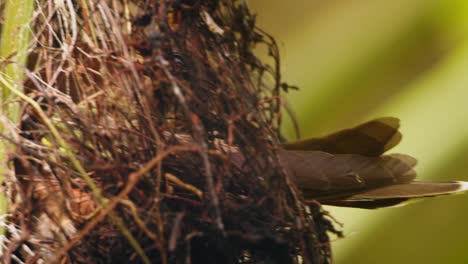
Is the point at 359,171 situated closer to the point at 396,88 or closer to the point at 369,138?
the point at 369,138

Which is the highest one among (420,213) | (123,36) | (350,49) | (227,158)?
(350,49)

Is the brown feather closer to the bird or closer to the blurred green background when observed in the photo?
the bird

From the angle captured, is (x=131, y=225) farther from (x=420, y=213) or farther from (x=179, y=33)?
(x=420, y=213)

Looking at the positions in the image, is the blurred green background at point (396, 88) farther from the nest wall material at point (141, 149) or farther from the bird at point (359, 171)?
the nest wall material at point (141, 149)

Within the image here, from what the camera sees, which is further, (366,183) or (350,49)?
(350,49)

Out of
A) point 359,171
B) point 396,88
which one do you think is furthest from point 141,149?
point 396,88

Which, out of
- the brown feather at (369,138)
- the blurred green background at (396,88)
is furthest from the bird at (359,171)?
the blurred green background at (396,88)

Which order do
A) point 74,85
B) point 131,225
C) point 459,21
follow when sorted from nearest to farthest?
point 131,225 < point 74,85 < point 459,21

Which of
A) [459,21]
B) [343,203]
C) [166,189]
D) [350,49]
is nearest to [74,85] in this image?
[166,189]
